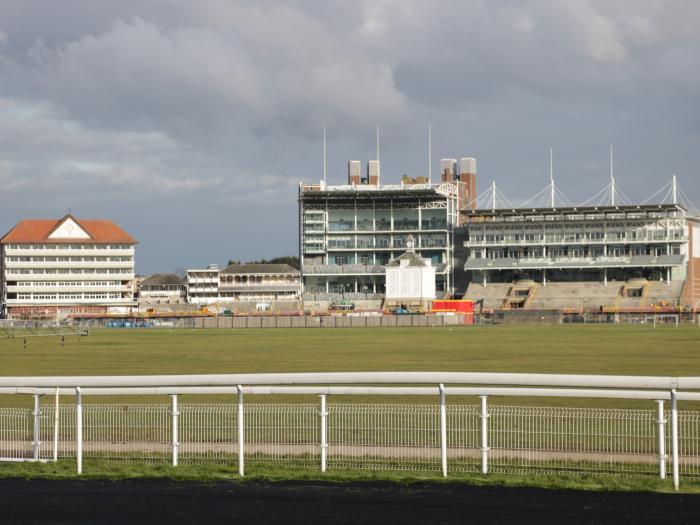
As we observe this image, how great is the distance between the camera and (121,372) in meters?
43.4

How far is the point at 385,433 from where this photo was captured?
1920 cm

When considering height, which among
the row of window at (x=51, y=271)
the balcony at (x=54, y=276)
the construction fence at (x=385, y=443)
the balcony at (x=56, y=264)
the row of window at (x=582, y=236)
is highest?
the row of window at (x=582, y=236)

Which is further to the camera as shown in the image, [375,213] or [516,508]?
[375,213]

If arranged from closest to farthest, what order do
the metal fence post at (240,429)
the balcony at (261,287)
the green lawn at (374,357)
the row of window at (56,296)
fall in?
the metal fence post at (240,429) → the green lawn at (374,357) → the row of window at (56,296) → the balcony at (261,287)

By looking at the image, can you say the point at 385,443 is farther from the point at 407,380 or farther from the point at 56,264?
the point at 56,264

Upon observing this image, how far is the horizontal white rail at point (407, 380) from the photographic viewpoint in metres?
16.2

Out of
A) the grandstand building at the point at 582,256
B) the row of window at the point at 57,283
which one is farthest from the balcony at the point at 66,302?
the grandstand building at the point at 582,256

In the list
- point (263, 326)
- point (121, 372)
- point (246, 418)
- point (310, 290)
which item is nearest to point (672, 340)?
point (121, 372)

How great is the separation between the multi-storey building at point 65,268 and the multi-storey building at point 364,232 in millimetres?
31459

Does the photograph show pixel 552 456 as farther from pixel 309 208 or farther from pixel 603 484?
pixel 309 208

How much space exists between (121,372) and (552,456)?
2805 cm

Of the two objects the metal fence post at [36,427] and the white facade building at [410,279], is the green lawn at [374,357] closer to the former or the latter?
the metal fence post at [36,427]

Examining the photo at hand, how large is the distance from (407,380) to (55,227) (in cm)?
17522

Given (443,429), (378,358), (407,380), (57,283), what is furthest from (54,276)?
(443,429)
